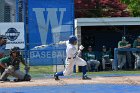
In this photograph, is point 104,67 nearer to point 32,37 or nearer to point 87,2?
point 32,37

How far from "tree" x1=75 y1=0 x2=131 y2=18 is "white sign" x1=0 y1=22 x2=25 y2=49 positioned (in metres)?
14.9

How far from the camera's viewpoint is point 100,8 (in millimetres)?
37656

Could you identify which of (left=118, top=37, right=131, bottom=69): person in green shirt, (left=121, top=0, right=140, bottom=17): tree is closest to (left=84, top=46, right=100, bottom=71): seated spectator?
(left=118, top=37, right=131, bottom=69): person in green shirt

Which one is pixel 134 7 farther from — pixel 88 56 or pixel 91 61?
pixel 91 61

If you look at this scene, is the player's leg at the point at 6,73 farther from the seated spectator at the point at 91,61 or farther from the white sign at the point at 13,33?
the seated spectator at the point at 91,61

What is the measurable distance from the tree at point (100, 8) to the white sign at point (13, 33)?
1488 cm

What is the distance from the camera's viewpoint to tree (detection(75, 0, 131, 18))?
122 ft

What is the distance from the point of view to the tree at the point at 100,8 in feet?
122

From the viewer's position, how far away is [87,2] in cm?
3772

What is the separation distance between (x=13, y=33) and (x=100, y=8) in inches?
636

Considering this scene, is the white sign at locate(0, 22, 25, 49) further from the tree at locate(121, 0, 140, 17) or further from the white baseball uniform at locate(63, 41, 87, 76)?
the tree at locate(121, 0, 140, 17)

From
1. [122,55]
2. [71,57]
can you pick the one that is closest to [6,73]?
[71,57]

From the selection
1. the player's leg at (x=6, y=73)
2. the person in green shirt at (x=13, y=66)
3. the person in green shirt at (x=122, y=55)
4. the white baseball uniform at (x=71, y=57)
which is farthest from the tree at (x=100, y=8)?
the player's leg at (x=6, y=73)

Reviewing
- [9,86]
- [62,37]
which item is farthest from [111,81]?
[62,37]
